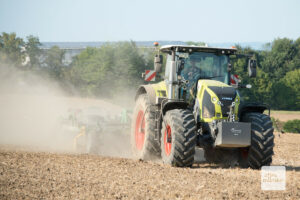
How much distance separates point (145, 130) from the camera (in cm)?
1120

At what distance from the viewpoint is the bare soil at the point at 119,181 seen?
697 centimetres

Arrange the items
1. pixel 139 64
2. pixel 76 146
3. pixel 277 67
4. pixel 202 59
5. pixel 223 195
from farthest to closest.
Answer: pixel 277 67, pixel 139 64, pixel 76 146, pixel 202 59, pixel 223 195

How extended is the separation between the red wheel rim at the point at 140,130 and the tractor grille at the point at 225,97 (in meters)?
2.69

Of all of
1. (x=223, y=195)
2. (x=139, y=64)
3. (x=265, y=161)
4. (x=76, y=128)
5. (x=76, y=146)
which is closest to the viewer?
(x=223, y=195)

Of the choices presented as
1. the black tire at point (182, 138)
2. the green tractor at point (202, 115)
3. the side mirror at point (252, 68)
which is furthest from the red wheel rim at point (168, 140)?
the side mirror at point (252, 68)

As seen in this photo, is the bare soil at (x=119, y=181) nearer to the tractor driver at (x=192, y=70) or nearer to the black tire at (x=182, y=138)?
the black tire at (x=182, y=138)

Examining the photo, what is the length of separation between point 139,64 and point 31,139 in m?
18.0

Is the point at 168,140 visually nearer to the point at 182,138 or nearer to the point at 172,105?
the point at 182,138

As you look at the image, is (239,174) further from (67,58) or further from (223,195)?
(67,58)

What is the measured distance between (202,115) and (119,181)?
285cm

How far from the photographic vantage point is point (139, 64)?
35.4m

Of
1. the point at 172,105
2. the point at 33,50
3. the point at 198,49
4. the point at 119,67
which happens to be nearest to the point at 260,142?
the point at 172,105

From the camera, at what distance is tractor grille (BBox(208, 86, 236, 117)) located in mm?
Result: 9852

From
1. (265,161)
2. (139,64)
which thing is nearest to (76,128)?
(265,161)
